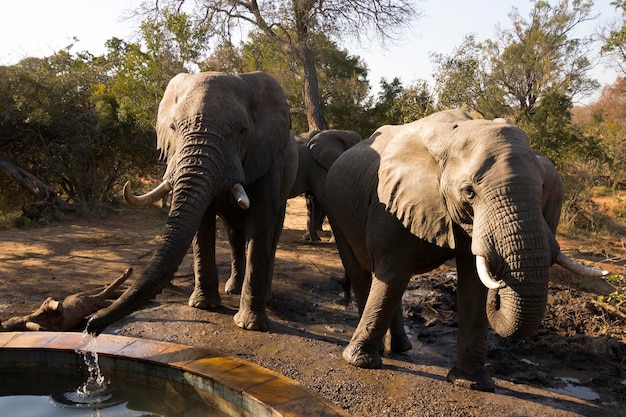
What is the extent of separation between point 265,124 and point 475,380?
3.00 meters

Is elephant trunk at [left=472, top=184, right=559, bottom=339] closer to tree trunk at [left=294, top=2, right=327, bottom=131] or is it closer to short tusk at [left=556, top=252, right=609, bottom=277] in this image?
short tusk at [left=556, top=252, right=609, bottom=277]

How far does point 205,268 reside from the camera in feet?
20.0

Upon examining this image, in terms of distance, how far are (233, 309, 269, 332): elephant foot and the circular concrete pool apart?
4.59 feet

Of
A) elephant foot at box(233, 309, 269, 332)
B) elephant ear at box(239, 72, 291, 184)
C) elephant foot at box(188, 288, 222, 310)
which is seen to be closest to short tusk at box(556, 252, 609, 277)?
elephant ear at box(239, 72, 291, 184)

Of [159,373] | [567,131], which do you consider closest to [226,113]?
[159,373]

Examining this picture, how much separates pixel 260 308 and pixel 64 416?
2147 mm

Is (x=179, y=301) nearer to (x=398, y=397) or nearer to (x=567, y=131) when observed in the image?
(x=398, y=397)

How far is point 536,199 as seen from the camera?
3.23 meters

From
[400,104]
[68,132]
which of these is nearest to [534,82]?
[400,104]

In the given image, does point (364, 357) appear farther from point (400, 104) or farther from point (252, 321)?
point (400, 104)

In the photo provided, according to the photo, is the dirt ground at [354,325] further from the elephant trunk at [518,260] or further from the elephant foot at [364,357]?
the elephant trunk at [518,260]

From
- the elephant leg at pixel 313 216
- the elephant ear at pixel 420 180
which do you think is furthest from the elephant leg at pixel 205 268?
the elephant leg at pixel 313 216

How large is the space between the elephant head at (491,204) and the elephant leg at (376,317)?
1.64ft

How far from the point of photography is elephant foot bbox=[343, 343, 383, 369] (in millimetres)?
4707
